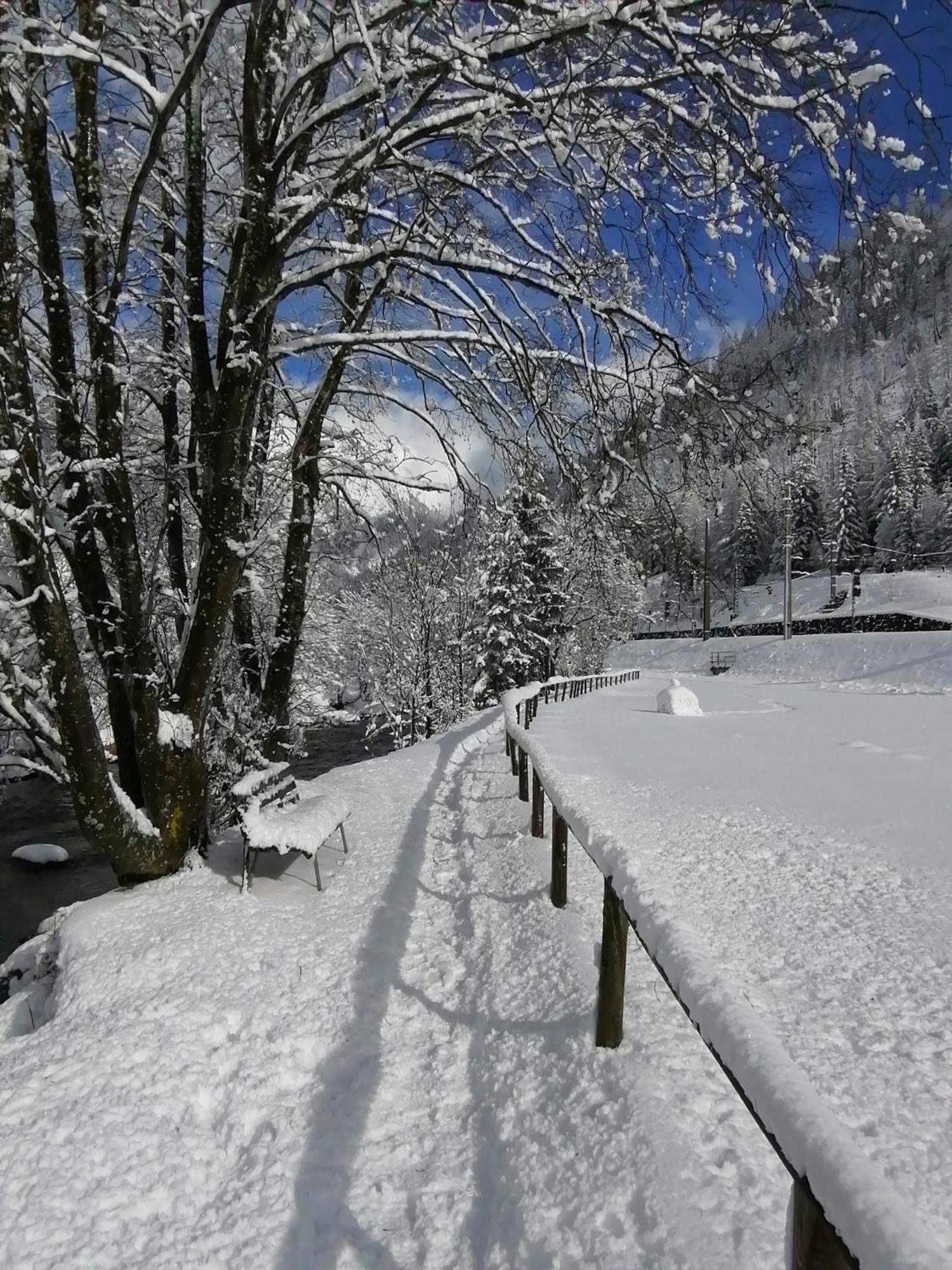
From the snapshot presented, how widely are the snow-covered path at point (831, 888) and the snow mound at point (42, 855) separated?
36.0 ft

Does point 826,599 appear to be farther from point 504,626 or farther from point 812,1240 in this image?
point 812,1240

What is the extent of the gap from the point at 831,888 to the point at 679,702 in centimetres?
1227

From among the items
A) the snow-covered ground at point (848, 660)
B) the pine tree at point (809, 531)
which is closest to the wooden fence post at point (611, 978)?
the snow-covered ground at point (848, 660)

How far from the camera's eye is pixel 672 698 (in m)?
16.8

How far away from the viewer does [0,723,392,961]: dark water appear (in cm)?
1180

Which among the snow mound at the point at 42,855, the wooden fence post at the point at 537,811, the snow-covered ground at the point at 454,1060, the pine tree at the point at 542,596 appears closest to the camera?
the snow-covered ground at the point at 454,1060

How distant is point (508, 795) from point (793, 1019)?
17.3 feet

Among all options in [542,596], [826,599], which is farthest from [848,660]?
[826,599]

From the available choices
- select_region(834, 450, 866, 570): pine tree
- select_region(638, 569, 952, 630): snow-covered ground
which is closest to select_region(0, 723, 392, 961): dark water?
select_region(638, 569, 952, 630): snow-covered ground

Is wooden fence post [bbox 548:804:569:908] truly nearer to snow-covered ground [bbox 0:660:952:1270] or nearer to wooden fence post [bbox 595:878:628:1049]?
snow-covered ground [bbox 0:660:952:1270]

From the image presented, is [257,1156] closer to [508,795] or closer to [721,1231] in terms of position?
[721,1231]

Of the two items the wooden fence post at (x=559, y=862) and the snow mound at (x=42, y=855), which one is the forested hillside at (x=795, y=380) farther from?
the snow mound at (x=42, y=855)

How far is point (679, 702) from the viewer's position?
16.7m

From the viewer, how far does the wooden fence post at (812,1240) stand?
116cm
